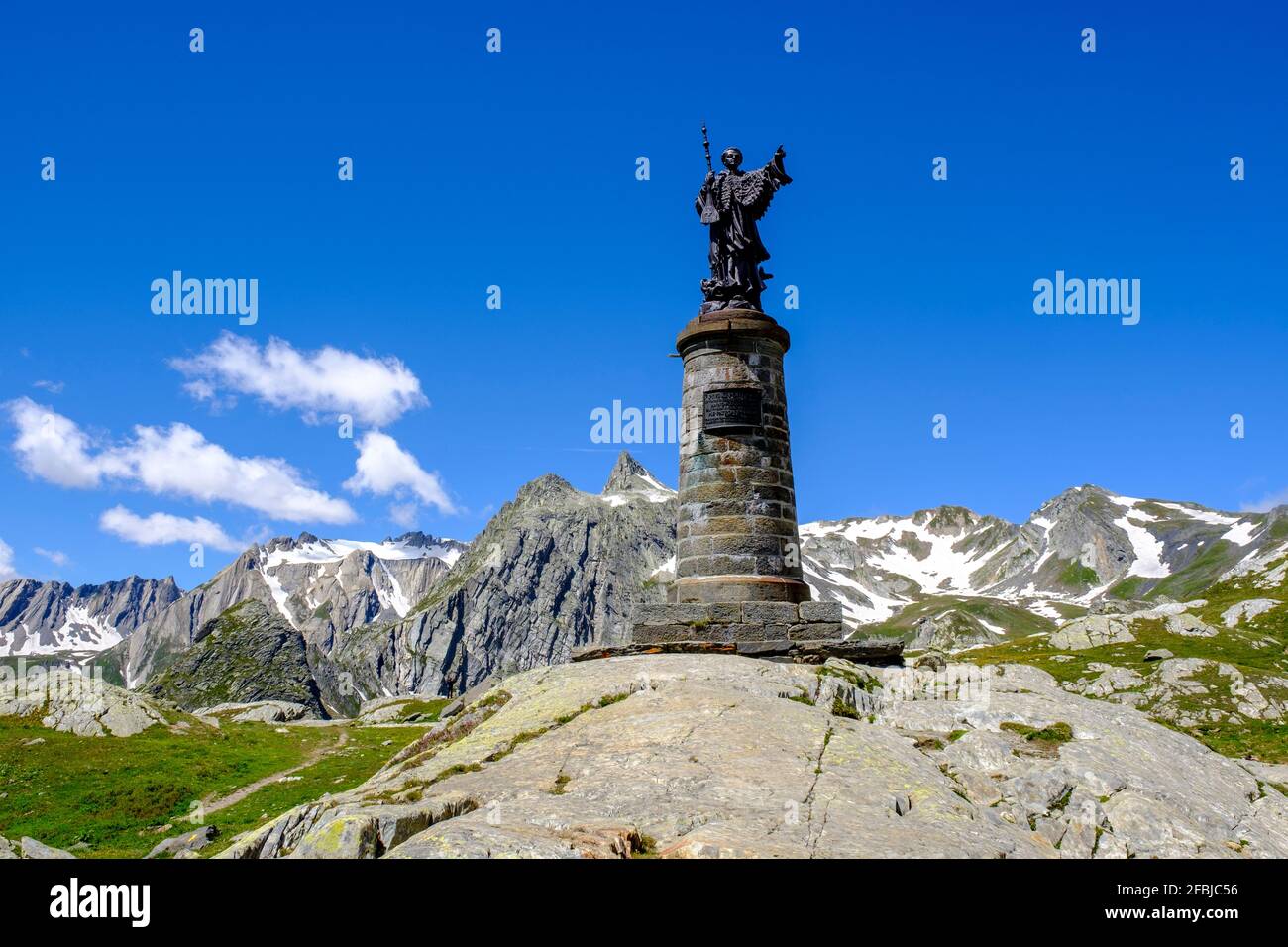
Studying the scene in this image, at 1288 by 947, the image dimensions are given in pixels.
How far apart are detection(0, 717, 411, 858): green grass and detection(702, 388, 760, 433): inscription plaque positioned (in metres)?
15.2

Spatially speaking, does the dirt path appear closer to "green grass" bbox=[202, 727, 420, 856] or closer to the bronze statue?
"green grass" bbox=[202, 727, 420, 856]

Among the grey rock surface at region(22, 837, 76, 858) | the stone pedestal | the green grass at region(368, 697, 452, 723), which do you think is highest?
the stone pedestal

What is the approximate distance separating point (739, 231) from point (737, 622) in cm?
1046

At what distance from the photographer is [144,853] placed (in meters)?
20.0

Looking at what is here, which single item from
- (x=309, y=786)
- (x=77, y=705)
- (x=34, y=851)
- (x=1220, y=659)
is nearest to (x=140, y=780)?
(x=309, y=786)

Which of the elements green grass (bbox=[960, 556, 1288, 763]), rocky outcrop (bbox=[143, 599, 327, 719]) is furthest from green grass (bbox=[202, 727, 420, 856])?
rocky outcrop (bbox=[143, 599, 327, 719])

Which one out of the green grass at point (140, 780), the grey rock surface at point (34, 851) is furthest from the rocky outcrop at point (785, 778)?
the green grass at point (140, 780)

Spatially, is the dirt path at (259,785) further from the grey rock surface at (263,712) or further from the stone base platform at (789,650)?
the stone base platform at (789,650)

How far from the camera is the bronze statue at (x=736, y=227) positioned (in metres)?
23.0

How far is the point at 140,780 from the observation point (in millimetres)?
27156

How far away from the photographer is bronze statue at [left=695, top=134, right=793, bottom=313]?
23.0 meters

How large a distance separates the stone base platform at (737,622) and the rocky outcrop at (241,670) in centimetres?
4873
